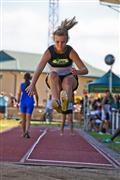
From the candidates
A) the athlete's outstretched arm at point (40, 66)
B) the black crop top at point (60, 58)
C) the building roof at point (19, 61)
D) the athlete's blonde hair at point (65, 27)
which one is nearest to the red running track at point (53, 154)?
the athlete's outstretched arm at point (40, 66)

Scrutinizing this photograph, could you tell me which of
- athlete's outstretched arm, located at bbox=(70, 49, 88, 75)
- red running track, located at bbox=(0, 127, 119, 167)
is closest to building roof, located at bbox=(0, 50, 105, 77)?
red running track, located at bbox=(0, 127, 119, 167)

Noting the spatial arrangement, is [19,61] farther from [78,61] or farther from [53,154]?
[78,61]

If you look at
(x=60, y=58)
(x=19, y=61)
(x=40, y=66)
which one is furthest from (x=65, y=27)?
(x=19, y=61)

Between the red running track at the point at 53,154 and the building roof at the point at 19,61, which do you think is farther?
Result: the building roof at the point at 19,61

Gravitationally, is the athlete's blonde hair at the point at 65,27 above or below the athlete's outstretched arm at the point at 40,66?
above

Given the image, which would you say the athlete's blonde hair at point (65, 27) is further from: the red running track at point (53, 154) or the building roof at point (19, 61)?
the building roof at point (19, 61)

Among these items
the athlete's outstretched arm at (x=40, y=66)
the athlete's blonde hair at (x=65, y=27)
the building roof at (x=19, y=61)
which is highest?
the building roof at (x=19, y=61)

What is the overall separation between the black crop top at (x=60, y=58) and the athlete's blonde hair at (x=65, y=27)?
16 centimetres

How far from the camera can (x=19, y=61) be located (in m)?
64.4

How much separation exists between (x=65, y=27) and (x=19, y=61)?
5872cm

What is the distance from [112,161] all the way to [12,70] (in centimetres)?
4918

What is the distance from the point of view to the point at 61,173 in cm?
966

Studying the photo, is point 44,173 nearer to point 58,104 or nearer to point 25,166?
point 25,166

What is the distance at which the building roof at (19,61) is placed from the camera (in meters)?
61.7
